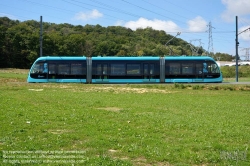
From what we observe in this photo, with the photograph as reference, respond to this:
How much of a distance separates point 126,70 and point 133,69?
88cm

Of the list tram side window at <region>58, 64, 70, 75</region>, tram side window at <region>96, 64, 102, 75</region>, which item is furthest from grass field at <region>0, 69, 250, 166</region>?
tram side window at <region>96, 64, 102, 75</region>

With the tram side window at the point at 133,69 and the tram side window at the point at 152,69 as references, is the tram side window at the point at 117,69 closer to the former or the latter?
the tram side window at the point at 133,69

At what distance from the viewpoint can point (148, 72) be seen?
128ft

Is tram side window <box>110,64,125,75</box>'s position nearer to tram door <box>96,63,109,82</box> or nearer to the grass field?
tram door <box>96,63,109,82</box>

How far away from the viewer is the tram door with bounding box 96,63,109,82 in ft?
126

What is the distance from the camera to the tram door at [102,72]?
38531 millimetres

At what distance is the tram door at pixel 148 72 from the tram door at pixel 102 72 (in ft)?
15.5

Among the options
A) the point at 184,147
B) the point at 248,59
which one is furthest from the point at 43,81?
the point at 248,59

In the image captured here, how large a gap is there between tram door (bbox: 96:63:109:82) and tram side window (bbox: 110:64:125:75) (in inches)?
29.2

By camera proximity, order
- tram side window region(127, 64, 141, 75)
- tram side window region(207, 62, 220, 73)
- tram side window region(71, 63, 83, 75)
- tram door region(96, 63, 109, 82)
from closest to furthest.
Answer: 1. tram side window region(71, 63, 83, 75)
2. tram door region(96, 63, 109, 82)
3. tram side window region(127, 64, 141, 75)
4. tram side window region(207, 62, 220, 73)

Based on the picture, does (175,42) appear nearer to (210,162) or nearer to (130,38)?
(130,38)

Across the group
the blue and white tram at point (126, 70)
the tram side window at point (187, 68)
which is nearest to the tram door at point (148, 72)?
the blue and white tram at point (126, 70)

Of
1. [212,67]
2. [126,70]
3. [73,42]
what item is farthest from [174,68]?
[73,42]

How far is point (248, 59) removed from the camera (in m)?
131
